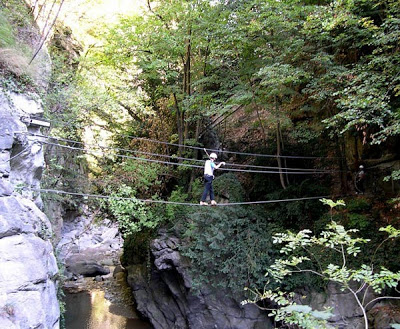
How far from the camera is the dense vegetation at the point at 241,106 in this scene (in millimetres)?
6715

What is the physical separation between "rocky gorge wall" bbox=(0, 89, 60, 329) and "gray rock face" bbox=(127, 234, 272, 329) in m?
3.28

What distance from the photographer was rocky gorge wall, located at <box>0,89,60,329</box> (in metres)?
4.60

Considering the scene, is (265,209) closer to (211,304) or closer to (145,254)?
(211,304)

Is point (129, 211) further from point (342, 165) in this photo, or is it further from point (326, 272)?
point (342, 165)

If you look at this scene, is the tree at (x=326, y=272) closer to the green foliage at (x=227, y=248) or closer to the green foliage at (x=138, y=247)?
the green foliage at (x=227, y=248)

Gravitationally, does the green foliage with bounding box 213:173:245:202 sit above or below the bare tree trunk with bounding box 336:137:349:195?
below

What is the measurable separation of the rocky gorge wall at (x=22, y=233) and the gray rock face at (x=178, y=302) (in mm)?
3283

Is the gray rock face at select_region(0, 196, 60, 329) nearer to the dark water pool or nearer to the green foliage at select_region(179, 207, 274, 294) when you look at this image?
the green foliage at select_region(179, 207, 274, 294)

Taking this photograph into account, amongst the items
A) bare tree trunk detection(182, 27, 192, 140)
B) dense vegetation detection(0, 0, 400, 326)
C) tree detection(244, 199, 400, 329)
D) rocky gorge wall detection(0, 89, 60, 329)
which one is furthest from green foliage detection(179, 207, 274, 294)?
bare tree trunk detection(182, 27, 192, 140)

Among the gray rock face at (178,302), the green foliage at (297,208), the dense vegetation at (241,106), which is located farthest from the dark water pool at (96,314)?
the green foliage at (297,208)

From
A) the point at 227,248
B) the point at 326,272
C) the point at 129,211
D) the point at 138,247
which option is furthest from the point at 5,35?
the point at 326,272

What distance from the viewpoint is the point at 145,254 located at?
32.7 ft

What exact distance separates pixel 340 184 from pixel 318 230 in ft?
5.49

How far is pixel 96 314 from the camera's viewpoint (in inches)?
415
